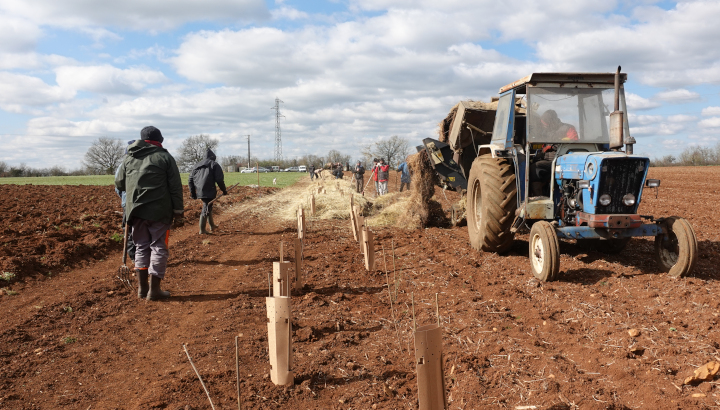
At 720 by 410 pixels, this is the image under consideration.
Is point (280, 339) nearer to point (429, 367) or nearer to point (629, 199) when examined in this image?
point (429, 367)

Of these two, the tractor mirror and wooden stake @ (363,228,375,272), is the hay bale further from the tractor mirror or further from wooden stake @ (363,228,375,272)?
the tractor mirror

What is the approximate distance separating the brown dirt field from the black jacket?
10.6ft

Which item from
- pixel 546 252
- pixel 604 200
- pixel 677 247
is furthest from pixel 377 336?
pixel 677 247

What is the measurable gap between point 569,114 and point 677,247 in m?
2.30

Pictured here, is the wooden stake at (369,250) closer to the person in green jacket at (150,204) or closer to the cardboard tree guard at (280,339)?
the person in green jacket at (150,204)

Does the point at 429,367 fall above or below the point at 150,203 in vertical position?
below

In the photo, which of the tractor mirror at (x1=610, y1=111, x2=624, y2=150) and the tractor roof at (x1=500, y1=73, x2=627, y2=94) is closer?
the tractor mirror at (x1=610, y1=111, x2=624, y2=150)

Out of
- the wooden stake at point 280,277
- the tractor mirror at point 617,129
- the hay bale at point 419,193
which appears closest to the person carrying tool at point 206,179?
the hay bale at point 419,193

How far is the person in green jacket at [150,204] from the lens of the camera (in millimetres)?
6289

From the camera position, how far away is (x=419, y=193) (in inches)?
455

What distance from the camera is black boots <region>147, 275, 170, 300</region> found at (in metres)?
6.28

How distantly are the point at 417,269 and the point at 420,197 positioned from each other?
4239mm

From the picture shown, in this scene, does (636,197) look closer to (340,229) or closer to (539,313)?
(539,313)

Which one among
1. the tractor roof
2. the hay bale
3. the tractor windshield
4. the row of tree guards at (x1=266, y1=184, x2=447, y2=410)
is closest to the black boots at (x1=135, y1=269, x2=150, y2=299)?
the row of tree guards at (x1=266, y1=184, x2=447, y2=410)
